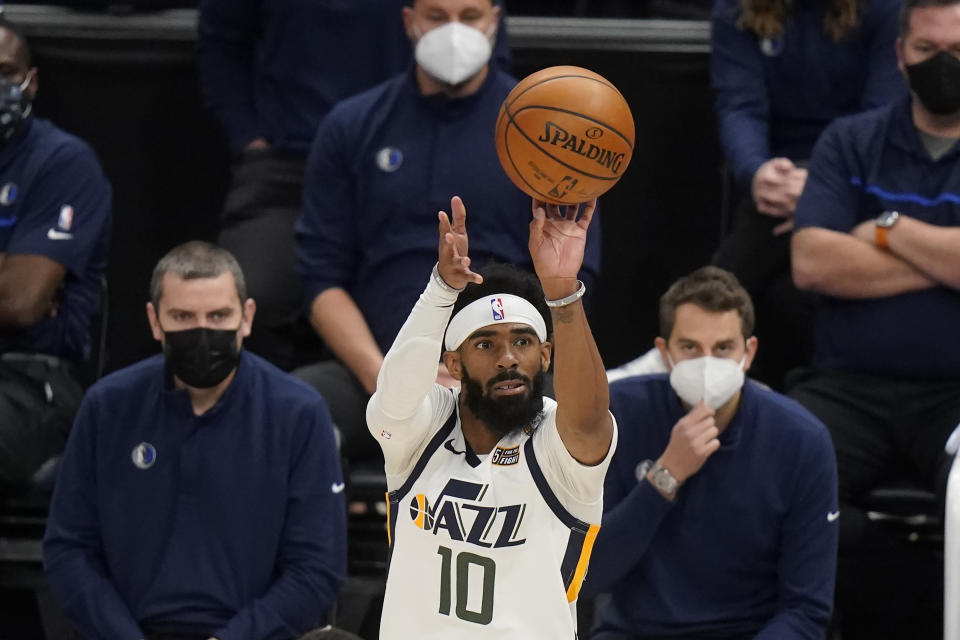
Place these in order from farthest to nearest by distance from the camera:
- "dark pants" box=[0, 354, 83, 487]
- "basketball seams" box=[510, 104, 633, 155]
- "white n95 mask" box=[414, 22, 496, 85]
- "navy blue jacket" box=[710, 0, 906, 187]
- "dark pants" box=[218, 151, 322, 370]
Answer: "dark pants" box=[218, 151, 322, 370]
"navy blue jacket" box=[710, 0, 906, 187]
"white n95 mask" box=[414, 22, 496, 85]
"dark pants" box=[0, 354, 83, 487]
"basketball seams" box=[510, 104, 633, 155]

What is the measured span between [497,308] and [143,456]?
61.8 inches

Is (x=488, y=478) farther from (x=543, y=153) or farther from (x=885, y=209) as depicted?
(x=885, y=209)

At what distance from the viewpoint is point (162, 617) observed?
442cm

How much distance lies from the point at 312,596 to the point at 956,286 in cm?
213

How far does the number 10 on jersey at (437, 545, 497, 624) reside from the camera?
3391 mm

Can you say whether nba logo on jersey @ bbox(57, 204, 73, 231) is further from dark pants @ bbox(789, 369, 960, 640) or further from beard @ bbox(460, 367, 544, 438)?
dark pants @ bbox(789, 369, 960, 640)

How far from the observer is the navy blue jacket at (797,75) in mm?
5406

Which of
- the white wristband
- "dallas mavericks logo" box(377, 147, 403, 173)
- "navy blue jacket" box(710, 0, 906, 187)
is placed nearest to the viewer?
the white wristband

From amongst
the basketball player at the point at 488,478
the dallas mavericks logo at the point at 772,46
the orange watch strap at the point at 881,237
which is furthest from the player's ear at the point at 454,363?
the dallas mavericks logo at the point at 772,46

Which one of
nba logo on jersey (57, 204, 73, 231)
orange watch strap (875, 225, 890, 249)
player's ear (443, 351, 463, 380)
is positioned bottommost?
player's ear (443, 351, 463, 380)

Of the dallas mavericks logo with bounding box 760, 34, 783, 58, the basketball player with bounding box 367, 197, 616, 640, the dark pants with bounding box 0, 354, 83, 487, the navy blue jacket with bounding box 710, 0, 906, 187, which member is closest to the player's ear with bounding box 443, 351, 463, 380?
the basketball player with bounding box 367, 197, 616, 640

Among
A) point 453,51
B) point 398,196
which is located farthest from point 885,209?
point 398,196

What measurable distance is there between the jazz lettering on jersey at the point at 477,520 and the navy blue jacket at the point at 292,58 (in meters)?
2.49

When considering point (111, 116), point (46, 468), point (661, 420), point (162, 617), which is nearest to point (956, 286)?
point (661, 420)
